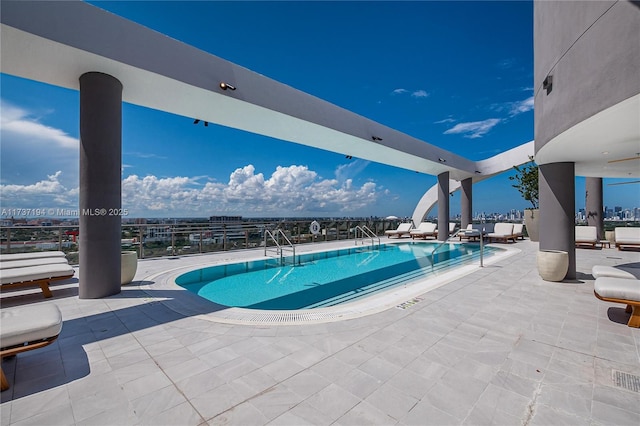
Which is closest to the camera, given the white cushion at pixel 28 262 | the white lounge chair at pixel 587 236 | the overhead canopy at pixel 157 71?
the overhead canopy at pixel 157 71

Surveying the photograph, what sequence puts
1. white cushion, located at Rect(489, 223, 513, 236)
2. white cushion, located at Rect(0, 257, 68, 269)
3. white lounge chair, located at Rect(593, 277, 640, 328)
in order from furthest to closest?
white cushion, located at Rect(489, 223, 513, 236)
white cushion, located at Rect(0, 257, 68, 269)
white lounge chair, located at Rect(593, 277, 640, 328)

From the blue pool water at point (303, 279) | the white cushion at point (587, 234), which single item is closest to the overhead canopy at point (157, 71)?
the blue pool water at point (303, 279)

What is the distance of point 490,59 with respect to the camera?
43.8 ft

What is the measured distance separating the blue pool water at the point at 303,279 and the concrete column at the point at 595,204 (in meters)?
10.1

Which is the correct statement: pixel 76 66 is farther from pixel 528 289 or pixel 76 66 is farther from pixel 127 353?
pixel 528 289

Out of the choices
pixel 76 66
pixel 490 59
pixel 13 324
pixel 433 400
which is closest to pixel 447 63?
pixel 490 59

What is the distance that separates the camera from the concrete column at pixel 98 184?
4324 mm

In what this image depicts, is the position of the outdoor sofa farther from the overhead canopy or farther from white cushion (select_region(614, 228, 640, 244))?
white cushion (select_region(614, 228, 640, 244))

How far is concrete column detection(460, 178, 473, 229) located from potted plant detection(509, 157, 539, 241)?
7.30 ft

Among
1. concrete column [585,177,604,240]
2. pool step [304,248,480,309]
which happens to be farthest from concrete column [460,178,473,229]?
pool step [304,248,480,309]

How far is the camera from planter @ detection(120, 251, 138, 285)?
16.9 ft

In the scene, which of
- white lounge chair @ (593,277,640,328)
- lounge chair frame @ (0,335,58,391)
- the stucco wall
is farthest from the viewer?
white lounge chair @ (593,277,640,328)

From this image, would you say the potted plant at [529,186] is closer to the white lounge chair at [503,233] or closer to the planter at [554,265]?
the white lounge chair at [503,233]

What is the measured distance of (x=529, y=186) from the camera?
14883 mm
